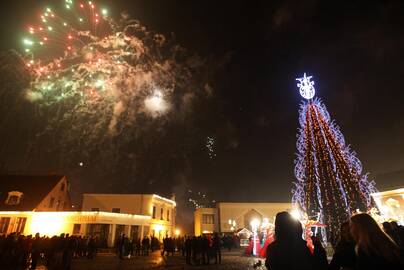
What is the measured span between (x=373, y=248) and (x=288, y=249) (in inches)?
35.0

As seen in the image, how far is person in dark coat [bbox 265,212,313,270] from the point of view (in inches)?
115

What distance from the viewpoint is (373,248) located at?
9.42 ft

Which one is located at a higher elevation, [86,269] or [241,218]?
[241,218]

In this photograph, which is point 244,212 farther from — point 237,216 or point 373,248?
point 373,248

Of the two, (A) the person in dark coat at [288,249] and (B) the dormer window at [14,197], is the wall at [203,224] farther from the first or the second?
(A) the person in dark coat at [288,249]

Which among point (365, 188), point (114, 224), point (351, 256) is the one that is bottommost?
point (351, 256)

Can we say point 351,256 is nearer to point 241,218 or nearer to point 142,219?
point 142,219

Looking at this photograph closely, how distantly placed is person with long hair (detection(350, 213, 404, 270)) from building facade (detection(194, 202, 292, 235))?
47433mm

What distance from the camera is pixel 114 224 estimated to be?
103 feet

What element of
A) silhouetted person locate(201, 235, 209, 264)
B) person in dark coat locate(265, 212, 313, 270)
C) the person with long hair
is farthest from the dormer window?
the person with long hair

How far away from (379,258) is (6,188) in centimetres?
3988

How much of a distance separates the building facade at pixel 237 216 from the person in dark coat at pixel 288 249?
47.5 meters

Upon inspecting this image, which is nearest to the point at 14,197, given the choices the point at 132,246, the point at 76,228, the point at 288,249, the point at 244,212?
the point at 76,228

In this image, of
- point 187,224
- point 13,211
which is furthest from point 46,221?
point 187,224
